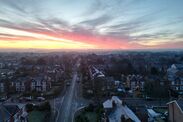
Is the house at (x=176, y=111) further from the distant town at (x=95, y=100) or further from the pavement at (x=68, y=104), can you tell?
the pavement at (x=68, y=104)

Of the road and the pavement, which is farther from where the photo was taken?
the pavement

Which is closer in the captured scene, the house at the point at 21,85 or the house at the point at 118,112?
the house at the point at 118,112

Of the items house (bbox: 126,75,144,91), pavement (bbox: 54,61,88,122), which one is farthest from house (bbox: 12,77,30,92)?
house (bbox: 126,75,144,91)

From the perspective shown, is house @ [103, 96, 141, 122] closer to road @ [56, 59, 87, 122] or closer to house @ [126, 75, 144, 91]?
road @ [56, 59, 87, 122]

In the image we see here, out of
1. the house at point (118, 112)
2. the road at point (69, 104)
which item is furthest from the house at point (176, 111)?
the road at point (69, 104)

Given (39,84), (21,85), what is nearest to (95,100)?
(39,84)

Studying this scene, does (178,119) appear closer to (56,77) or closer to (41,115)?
(41,115)

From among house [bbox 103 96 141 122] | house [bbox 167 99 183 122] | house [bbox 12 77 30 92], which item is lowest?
house [bbox 12 77 30 92]

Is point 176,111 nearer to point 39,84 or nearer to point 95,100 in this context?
point 95,100
